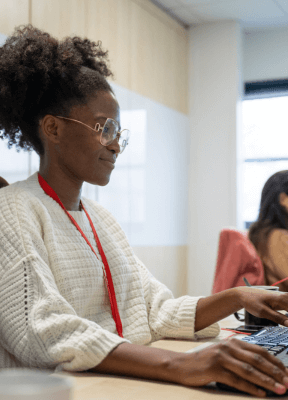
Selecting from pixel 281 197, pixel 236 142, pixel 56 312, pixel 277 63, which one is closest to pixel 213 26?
pixel 277 63

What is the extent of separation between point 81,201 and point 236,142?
3.51m

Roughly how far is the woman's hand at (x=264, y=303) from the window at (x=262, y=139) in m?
3.63

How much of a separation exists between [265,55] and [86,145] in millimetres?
4093

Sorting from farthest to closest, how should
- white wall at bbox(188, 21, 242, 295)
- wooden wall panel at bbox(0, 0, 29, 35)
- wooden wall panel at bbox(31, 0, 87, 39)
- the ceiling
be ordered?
white wall at bbox(188, 21, 242, 295), the ceiling, wooden wall panel at bbox(31, 0, 87, 39), wooden wall panel at bbox(0, 0, 29, 35)

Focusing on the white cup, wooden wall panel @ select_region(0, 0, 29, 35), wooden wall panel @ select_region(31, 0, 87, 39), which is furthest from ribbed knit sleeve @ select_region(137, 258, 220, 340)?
wooden wall panel @ select_region(31, 0, 87, 39)

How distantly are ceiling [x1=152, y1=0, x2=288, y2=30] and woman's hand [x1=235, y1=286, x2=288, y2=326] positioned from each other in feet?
11.8

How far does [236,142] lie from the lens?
183 inches

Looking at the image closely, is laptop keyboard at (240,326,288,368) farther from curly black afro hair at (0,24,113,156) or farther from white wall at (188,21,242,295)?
white wall at (188,21,242,295)

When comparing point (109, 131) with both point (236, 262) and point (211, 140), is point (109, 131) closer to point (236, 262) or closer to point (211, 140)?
point (236, 262)

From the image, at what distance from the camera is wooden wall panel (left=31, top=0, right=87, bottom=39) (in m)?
2.87

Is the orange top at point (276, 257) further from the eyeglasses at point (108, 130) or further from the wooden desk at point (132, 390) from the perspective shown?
the wooden desk at point (132, 390)

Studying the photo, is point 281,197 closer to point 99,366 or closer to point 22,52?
point 22,52

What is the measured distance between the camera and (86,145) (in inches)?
48.6

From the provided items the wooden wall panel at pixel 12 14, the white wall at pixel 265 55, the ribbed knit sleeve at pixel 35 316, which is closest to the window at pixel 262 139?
the white wall at pixel 265 55
